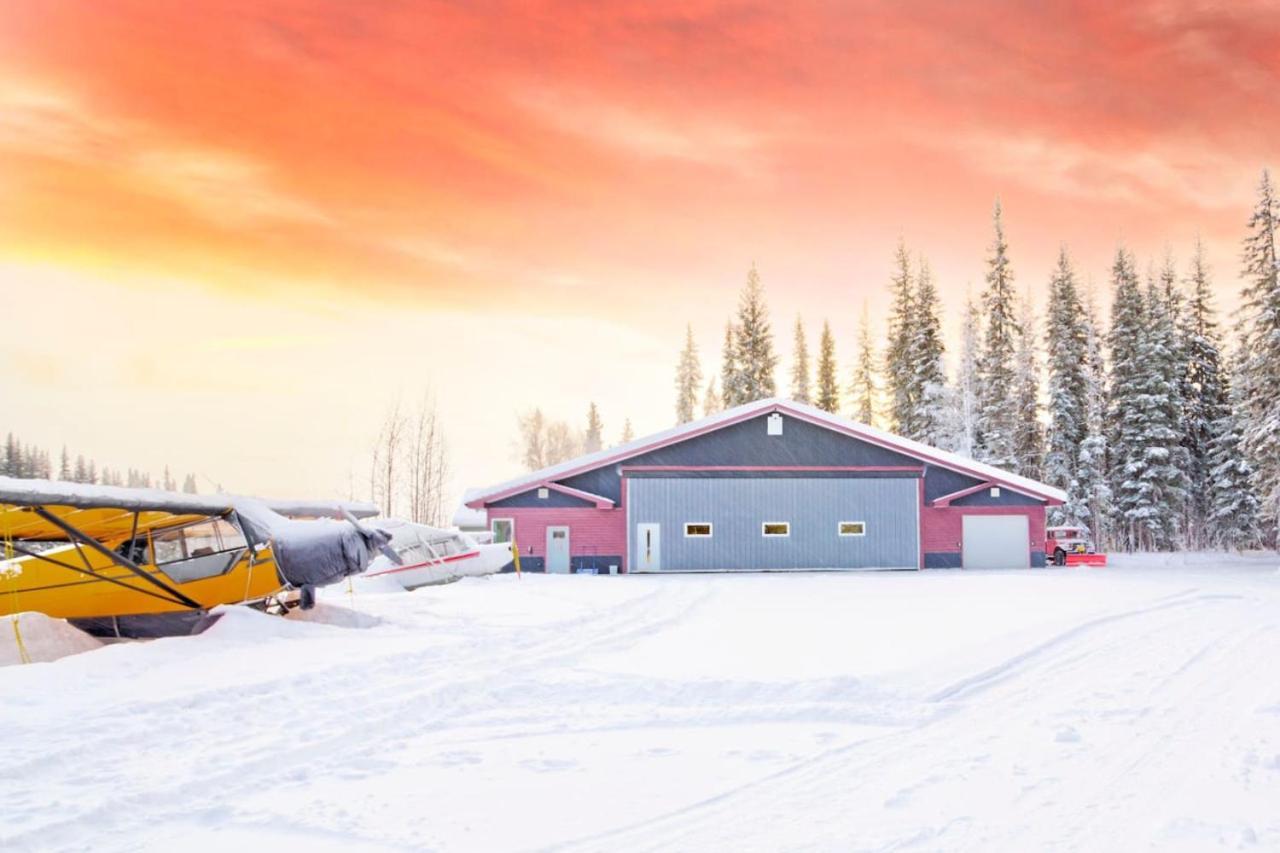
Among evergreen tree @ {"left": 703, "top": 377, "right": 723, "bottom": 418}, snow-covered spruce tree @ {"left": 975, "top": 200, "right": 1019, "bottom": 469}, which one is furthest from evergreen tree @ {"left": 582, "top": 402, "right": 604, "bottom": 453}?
snow-covered spruce tree @ {"left": 975, "top": 200, "right": 1019, "bottom": 469}

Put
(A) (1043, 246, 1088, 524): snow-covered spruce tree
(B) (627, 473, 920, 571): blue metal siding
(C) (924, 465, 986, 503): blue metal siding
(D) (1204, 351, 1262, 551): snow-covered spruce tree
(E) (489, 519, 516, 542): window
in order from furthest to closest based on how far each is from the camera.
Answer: (A) (1043, 246, 1088, 524): snow-covered spruce tree → (D) (1204, 351, 1262, 551): snow-covered spruce tree → (C) (924, 465, 986, 503): blue metal siding → (B) (627, 473, 920, 571): blue metal siding → (E) (489, 519, 516, 542): window

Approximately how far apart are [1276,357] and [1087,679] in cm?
2931

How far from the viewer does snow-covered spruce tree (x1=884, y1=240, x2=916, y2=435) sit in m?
48.4

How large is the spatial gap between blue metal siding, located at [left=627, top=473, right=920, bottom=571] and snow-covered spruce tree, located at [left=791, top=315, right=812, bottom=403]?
1369 inches

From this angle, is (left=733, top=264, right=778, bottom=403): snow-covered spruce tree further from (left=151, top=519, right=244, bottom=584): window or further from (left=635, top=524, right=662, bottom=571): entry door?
(left=151, top=519, right=244, bottom=584): window

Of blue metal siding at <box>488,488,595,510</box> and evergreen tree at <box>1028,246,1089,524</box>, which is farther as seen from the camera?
evergreen tree at <box>1028,246,1089,524</box>

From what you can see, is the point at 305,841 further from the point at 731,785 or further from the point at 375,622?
the point at 375,622

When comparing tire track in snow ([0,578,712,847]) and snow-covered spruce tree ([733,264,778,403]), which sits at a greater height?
snow-covered spruce tree ([733,264,778,403])

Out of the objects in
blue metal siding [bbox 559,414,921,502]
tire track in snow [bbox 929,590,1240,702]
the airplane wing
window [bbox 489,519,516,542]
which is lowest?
tire track in snow [bbox 929,590,1240,702]

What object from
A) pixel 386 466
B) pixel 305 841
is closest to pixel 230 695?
pixel 305 841

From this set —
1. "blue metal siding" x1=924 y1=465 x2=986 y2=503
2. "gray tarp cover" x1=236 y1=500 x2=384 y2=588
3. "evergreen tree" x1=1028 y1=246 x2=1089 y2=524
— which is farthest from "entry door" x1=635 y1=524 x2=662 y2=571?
"evergreen tree" x1=1028 y1=246 x2=1089 y2=524

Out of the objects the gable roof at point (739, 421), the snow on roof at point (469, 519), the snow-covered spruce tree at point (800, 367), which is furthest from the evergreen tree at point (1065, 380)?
the snow on roof at point (469, 519)

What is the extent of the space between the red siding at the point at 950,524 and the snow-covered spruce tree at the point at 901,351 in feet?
51.7

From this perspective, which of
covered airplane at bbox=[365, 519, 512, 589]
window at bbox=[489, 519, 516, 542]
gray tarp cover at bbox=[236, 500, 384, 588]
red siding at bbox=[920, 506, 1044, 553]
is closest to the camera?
gray tarp cover at bbox=[236, 500, 384, 588]
